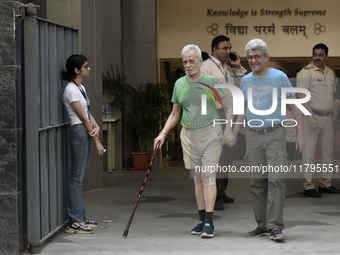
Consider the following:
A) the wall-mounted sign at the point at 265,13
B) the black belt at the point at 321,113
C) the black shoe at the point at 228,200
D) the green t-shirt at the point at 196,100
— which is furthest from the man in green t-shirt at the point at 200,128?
the wall-mounted sign at the point at 265,13

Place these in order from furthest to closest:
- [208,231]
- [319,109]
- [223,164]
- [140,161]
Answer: [140,161] → [319,109] → [223,164] → [208,231]

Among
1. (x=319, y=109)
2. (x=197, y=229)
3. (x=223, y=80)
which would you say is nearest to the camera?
(x=197, y=229)

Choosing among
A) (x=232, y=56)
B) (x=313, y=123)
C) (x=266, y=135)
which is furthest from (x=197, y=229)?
(x=313, y=123)

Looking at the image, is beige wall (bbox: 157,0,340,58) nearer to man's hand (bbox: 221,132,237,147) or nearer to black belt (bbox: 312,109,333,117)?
black belt (bbox: 312,109,333,117)

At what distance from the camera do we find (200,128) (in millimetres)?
5477

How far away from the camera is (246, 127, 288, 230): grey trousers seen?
5230 mm

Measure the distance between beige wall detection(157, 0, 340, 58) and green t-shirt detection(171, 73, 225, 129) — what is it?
6507mm

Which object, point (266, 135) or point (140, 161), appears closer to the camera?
point (266, 135)

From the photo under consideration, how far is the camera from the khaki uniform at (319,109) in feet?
25.9

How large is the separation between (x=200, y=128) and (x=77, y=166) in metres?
1.33

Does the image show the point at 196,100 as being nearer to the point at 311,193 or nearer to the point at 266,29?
the point at 311,193

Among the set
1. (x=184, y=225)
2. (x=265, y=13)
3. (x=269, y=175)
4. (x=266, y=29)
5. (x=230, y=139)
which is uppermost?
(x=265, y=13)

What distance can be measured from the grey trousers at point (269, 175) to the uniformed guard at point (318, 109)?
2642 millimetres

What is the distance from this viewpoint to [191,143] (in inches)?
218
